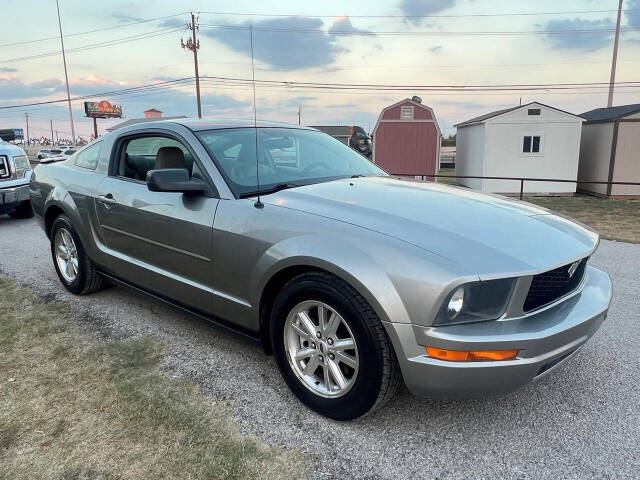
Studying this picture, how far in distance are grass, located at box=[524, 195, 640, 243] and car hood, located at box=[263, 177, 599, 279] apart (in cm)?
585

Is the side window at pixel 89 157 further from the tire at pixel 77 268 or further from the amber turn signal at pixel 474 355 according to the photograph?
the amber turn signal at pixel 474 355

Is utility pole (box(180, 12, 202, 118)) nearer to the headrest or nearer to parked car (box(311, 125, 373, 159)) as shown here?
parked car (box(311, 125, 373, 159))

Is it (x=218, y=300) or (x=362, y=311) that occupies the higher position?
(x=362, y=311)

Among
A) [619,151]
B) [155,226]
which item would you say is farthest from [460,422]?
[619,151]

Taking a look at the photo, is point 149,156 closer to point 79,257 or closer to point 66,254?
point 79,257

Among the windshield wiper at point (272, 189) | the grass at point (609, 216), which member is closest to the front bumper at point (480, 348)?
the windshield wiper at point (272, 189)

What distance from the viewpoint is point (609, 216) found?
10820 mm

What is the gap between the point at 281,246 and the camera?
8.49ft

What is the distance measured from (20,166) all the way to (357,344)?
8.74 meters

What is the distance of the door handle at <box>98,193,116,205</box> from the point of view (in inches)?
149

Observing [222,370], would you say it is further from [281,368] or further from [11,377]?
[11,377]

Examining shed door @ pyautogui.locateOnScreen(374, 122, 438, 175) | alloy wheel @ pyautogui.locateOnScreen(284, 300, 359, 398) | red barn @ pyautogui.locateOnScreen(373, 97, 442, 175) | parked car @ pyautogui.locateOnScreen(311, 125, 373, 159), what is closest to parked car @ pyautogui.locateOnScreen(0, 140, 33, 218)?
alloy wheel @ pyautogui.locateOnScreen(284, 300, 359, 398)

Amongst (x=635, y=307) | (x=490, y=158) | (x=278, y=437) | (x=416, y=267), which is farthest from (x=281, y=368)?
(x=490, y=158)

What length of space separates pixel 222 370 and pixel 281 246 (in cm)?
107
